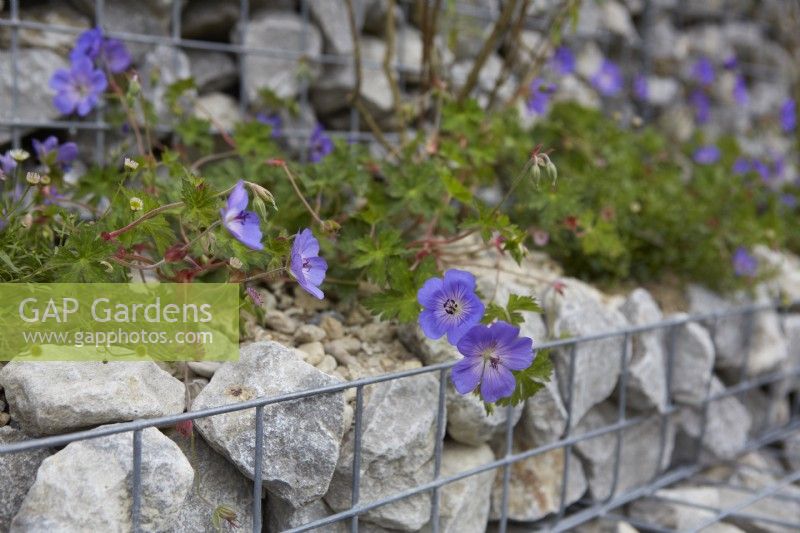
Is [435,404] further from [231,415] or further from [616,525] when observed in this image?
[616,525]

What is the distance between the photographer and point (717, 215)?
2.22 m

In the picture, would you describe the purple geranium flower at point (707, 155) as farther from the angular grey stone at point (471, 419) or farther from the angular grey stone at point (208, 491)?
the angular grey stone at point (208, 491)

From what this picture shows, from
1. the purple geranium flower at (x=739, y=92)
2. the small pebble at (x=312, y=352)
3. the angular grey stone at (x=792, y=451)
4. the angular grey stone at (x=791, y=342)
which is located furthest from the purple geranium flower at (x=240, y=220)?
the purple geranium flower at (x=739, y=92)

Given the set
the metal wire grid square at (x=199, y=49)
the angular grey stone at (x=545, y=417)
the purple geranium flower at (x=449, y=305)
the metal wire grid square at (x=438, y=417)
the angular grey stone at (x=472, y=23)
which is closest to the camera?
the metal wire grid square at (x=438, y=417)

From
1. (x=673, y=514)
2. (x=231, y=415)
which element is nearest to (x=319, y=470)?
(x=231, y=415)

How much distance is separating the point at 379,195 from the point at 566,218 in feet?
1.34

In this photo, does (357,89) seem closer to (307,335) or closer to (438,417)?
(307,335)

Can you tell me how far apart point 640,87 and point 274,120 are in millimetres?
1379

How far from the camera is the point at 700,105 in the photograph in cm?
304

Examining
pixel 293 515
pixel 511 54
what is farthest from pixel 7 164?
pixel 511 54

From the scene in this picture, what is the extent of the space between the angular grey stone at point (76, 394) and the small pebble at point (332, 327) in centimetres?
37

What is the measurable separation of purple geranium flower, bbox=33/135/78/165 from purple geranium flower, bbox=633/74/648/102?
6.13ft

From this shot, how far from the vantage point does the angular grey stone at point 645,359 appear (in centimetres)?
178

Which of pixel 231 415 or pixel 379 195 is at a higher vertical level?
pixel 379 195
